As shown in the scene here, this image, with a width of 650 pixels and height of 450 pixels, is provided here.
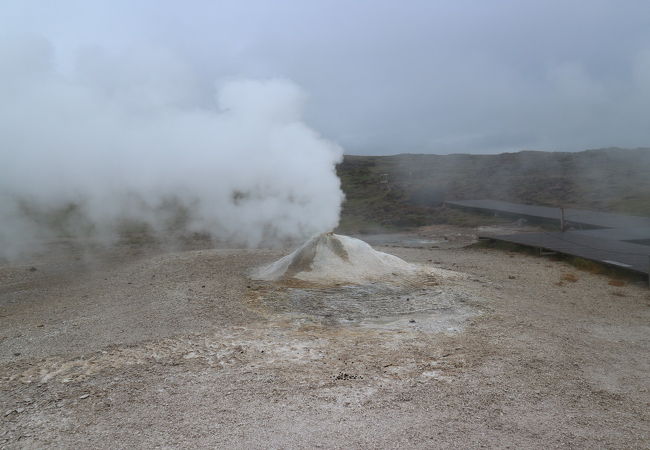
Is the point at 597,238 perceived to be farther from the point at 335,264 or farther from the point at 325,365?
the point at 325,365

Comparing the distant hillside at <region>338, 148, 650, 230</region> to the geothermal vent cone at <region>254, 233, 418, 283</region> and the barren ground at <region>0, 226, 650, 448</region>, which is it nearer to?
the geothermal vent cone at <region>254, 233, 418, 283</region>

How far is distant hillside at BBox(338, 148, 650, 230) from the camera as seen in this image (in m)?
19.7

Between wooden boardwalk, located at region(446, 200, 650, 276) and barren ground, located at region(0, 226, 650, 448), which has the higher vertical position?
wooden boardwalk, located at region(446, 200, 650, 276)

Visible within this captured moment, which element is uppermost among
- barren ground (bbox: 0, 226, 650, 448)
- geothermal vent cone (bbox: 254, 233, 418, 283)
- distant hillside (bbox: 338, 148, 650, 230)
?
distant hillside (bbox: 338, 148, 650, 230)

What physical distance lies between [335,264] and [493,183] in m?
21.4

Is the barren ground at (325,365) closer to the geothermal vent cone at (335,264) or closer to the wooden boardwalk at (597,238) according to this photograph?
the geothermal vent cone at (335,264)

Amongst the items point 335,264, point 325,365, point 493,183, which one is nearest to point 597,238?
point 335,264

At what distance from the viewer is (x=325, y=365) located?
Result: 449cm

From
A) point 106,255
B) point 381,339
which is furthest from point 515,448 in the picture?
point 106,255

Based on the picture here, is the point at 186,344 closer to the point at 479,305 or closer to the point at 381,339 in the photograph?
the point at 381,339

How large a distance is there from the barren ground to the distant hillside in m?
11.5

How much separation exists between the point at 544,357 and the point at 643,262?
525 centimetres

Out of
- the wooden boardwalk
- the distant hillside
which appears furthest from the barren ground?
the distant hillside

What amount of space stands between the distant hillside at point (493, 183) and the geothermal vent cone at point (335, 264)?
963 cm
